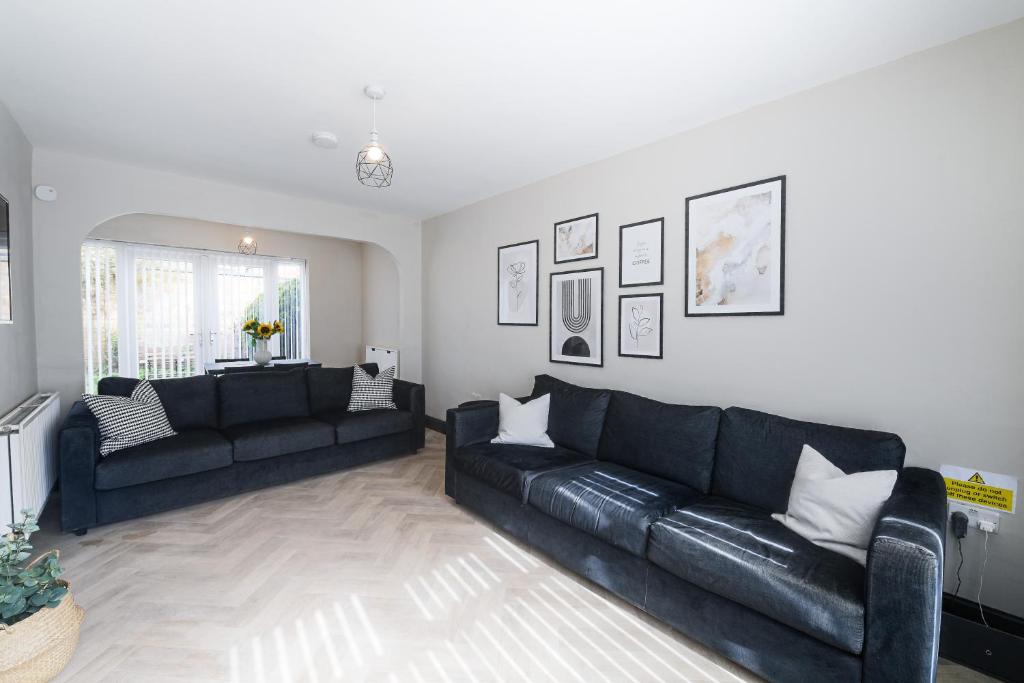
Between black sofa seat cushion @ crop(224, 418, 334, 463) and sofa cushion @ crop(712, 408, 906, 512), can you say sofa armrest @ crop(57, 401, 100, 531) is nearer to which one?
black sofa seat cushion @ crop(224, 418, 334, 463)

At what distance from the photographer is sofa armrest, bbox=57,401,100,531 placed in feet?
8.96

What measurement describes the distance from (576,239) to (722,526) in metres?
2.41

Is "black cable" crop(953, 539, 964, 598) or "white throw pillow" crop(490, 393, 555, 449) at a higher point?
"white throw pillow" crop(490, 393, 555, 449)

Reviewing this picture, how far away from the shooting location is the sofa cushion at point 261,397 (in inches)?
152

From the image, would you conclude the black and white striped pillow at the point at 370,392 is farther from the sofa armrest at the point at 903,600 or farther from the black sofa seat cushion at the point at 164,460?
the sofa armrest at the point at 903,600

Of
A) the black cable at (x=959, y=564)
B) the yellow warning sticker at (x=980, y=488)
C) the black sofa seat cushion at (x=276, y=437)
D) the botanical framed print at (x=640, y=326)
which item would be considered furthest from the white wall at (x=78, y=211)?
the black cable at (x=959, y=564)

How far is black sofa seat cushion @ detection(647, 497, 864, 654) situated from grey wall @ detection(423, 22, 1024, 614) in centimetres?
84

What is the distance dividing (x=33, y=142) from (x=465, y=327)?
11.8ft

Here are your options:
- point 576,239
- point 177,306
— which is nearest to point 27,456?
point 576,239

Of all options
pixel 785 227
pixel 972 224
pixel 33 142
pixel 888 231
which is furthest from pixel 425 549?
pixel 33 142

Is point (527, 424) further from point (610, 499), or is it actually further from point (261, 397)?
point (261, 397)

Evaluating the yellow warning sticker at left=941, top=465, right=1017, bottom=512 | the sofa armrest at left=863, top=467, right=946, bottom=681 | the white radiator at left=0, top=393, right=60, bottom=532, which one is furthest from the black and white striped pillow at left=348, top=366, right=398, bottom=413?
the yellow warning sticker at left=941, top=465, right=1017, bottom=512

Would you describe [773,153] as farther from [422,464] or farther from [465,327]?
[422,464]

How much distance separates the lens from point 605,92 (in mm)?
2508
